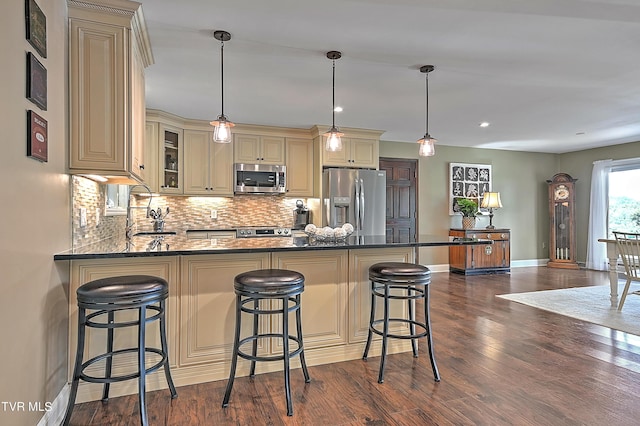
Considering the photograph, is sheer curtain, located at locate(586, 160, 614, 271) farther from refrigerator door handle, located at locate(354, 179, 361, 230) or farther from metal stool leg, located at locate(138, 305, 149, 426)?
metal stool leg, located at locate(138, 305, 149, 426)

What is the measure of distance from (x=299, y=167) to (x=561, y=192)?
5.39m

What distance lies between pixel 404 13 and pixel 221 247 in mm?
1900

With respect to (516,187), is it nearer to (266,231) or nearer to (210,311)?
(266,231)

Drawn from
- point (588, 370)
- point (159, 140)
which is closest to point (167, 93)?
point (159, 140)

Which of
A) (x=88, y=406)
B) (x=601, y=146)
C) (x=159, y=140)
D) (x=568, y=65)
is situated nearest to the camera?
(x=88, y=406)

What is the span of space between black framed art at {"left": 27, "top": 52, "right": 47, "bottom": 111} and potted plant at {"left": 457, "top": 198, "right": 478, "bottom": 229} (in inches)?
246

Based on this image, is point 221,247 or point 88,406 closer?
point 88,406

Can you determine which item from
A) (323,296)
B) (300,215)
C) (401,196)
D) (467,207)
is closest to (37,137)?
(323,296)

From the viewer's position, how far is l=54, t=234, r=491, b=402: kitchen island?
214cm

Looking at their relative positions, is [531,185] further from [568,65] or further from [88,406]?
[88,406]

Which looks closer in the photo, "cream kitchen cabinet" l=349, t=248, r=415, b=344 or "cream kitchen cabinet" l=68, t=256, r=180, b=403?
"cream kitchen cabinet" l=68, t=256, r=180, b=403

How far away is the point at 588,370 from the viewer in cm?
255

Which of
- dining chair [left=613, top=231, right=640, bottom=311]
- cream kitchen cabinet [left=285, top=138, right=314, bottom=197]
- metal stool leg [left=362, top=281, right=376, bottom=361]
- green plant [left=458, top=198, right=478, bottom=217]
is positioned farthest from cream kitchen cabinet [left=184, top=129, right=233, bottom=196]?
dining chair [left=613, top=231, right=640, bottom=311]

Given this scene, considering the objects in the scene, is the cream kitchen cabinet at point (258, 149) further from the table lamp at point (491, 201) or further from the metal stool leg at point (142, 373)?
the table lamp at point (491, 201)
